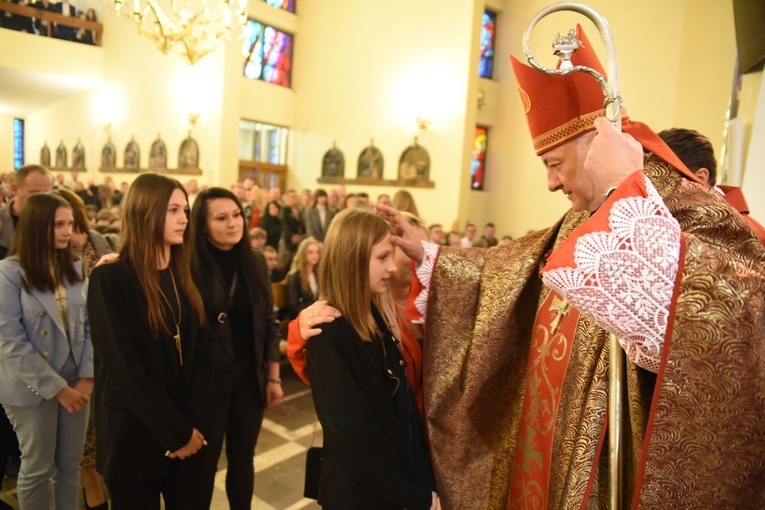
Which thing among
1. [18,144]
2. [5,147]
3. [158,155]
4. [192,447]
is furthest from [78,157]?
[192,447]

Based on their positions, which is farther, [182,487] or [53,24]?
[53,24]

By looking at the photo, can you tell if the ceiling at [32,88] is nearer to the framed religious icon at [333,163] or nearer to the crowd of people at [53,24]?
the crowd of people at [53,24]

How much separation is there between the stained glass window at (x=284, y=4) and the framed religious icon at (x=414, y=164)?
16.6 feet

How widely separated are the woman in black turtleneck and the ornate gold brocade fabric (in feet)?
3.29

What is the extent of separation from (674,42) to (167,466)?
33.1 feet

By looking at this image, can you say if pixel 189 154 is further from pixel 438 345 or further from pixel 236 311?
pixel 438 345

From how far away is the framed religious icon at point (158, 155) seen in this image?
12898mm

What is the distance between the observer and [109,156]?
48.1 feet

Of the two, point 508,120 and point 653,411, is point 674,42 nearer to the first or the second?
point 508,120

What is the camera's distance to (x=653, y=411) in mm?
889

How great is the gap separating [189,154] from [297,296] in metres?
8.53

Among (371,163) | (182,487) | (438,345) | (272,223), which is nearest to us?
(438,345)

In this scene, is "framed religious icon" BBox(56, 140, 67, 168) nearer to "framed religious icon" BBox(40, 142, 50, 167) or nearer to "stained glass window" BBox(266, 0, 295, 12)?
"framed religious icon" BBox(40, 142, 50, 167)

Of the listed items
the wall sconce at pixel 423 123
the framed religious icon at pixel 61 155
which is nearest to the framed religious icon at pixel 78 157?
the framed religious icon at pixel 61 155
